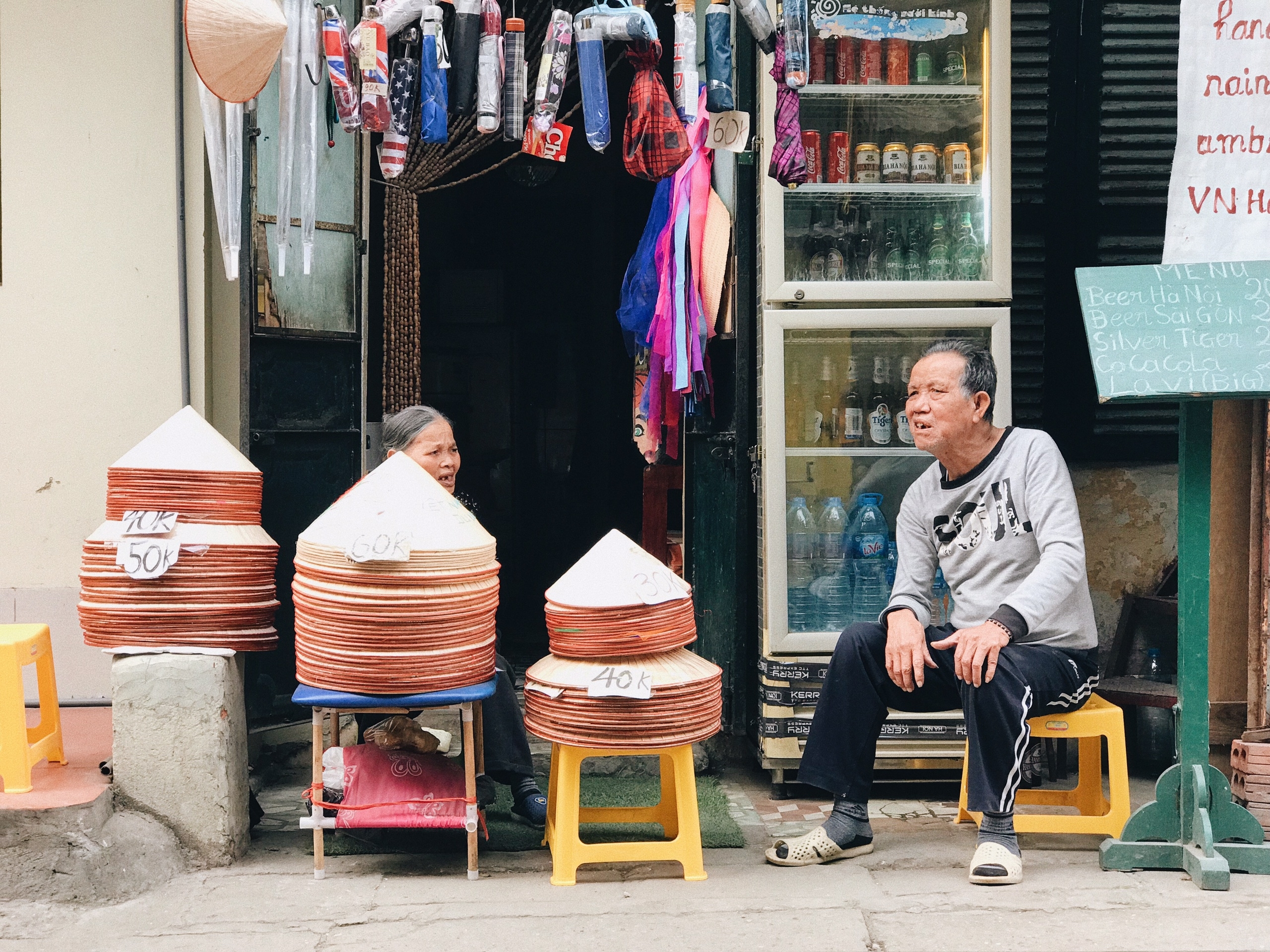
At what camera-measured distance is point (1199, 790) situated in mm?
3201

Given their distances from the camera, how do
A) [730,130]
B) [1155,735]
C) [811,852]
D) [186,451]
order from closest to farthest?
[811,852] < [186,451] < [730,130] < [1155,735]

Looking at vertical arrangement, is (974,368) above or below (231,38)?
below

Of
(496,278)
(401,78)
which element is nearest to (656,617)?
(401,78)

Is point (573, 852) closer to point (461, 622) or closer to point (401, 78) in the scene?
point (461, 622)

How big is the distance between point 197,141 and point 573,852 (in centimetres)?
285

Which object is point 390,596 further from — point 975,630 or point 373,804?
point 975,630

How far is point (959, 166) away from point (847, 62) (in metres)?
0.58

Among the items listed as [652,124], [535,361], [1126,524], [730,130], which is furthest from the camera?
[535,361]

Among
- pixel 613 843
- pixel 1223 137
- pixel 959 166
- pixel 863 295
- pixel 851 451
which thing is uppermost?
pixel 959 166

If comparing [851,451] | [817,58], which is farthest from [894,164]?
[851,451]

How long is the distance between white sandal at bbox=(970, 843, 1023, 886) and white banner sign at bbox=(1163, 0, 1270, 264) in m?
1.81

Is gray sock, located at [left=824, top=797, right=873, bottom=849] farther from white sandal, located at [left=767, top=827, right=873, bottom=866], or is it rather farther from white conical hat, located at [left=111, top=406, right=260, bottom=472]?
white conical hat, located at [left=111, top=406, right=260, bottom=472]

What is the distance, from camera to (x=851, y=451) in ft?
14.3

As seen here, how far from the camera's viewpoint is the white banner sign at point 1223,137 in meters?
3.47
